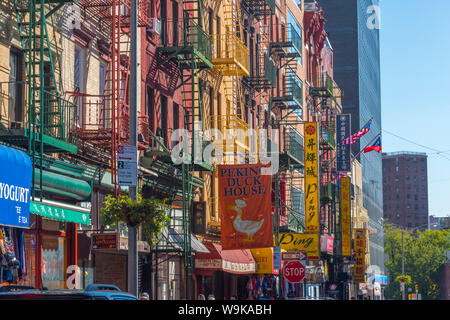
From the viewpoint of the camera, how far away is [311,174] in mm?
50281

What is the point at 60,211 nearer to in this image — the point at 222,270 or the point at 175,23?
the point at 175,23

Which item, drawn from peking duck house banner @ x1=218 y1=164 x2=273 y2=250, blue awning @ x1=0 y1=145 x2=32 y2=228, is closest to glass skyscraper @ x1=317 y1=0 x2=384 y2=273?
peking duck house banner @ x1=218 y1=164 x2=273 y2=250

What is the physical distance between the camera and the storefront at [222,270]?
110 ft

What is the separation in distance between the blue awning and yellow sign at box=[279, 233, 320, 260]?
2774cm

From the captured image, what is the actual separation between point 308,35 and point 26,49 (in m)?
45.7

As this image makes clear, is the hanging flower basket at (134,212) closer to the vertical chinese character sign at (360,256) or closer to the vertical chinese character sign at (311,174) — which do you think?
the vertical chinese character sign at (311,174)

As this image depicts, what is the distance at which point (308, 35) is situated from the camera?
2554 inches

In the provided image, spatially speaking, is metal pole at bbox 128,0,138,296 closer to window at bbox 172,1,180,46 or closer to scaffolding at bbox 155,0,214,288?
scaffolding at bbox 155,0,214,288

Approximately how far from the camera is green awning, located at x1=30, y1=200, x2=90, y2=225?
1977cm

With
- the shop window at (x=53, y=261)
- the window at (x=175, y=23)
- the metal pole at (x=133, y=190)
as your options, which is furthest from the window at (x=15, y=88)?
the window at (x=175, y=23)

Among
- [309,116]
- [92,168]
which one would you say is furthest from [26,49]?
[309,116]

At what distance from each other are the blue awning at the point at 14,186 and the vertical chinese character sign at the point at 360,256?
184 feet

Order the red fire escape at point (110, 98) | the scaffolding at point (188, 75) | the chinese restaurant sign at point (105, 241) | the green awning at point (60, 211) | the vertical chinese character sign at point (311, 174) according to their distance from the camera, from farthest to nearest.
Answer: the vertical chinese character sign at point (311, 174)
the scaffolding at point (188, 75)
the red fire escape at point (110, 98)
the chinese restaurant sign at point (105, 241)
the green awning at point (60, 211)
